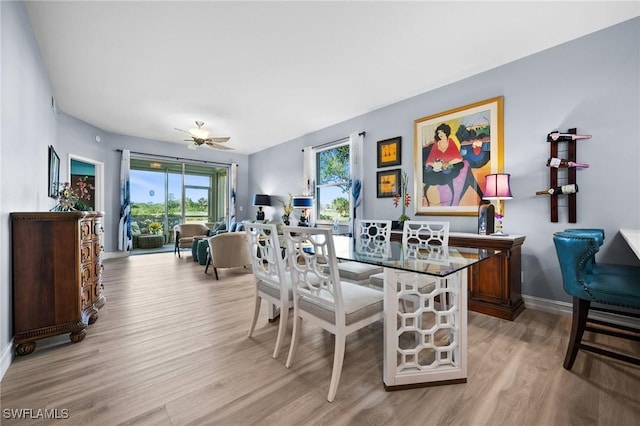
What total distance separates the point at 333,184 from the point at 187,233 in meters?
3.75

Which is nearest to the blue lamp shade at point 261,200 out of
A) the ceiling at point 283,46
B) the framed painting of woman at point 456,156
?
the ceiling at point 283,46

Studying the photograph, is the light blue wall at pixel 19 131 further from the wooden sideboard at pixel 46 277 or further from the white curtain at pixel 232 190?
the white curtain at pixel 232 190

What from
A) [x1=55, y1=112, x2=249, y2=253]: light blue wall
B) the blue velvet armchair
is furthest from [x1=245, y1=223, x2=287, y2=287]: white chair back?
[x1=55, y1=112, x2=249, y2=253]: light blue wall

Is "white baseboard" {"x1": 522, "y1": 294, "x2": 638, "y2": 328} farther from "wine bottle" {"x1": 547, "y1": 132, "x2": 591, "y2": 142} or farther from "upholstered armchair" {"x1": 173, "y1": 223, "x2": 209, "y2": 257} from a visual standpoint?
"upholstered armchair" {"x1": 173, "y1": 223, "x2": 209, "y2": 257}

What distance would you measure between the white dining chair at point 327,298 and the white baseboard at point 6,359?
5.88ft

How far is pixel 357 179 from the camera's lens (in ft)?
14.9

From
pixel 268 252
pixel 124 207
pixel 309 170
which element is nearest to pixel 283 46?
pixel 268 252

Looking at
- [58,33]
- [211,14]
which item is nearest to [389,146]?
[211,14]

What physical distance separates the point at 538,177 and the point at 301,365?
9.73ft

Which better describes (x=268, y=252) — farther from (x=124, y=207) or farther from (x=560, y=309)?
(x=124, y=207)

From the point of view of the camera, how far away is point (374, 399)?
1.44m

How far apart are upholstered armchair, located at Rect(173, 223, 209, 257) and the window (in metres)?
2.91

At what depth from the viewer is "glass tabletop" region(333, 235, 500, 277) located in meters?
1.47

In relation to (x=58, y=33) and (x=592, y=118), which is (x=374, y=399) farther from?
(x=58, y=33)
